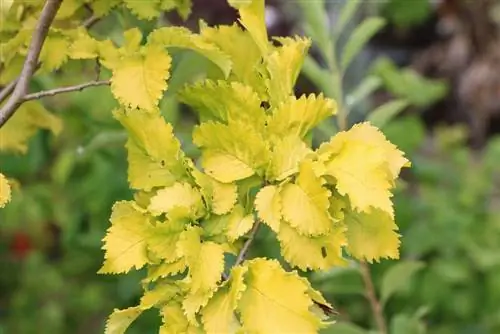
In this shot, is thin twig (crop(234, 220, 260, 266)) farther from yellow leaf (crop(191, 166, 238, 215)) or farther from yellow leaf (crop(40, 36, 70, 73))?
yellow leaf (crop(40, 36, 70, 73))

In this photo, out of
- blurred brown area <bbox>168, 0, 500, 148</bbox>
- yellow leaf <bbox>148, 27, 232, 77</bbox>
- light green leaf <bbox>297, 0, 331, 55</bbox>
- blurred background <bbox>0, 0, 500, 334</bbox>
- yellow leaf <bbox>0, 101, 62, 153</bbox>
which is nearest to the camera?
yellow leaf <bbox>148, 27, 232, 77</bbox>

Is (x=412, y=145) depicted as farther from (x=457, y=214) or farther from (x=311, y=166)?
(x=311, y=166)

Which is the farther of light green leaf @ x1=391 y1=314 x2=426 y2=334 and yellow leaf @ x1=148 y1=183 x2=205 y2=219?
light green leaf @ x1=391 y1=314 x2=426 y2=334

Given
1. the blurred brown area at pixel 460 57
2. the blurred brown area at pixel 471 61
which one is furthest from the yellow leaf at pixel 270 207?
the blurred brown area at pixel 471 61

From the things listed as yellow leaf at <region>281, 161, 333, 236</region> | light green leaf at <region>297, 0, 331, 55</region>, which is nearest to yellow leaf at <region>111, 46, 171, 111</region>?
yellow leaf at <region>281, 161, 333, 236</region>

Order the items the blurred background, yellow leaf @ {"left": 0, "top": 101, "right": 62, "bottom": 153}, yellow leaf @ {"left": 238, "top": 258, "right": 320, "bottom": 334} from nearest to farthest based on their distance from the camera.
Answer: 1. yellow leaf @ {"left": 238, "top": 258, "right": 320, "bottom": 334}
2. yellow leaf @ {"left": 0, "top": 101, "right": 62, "bottom": 153}
3. the blurred background

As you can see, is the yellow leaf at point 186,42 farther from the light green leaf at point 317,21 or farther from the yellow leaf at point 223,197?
the light green leaf at point 317,21

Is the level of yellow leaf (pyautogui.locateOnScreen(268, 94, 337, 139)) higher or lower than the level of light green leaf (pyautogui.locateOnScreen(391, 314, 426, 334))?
higher

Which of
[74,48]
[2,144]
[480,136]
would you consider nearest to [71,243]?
[2,144]
